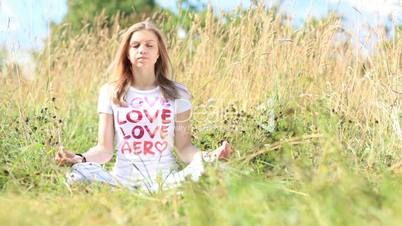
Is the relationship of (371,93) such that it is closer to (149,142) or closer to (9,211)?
(149,142)

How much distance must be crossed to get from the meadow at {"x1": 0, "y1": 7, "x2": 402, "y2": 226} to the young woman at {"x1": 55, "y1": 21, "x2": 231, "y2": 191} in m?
0.29

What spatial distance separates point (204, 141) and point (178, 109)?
0.53 meters

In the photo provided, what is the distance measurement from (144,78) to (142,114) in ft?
Answer: 0.64

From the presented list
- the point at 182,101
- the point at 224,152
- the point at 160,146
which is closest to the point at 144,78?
the point at 182,101

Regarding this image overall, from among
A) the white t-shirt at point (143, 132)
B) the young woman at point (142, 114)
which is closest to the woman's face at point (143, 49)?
the young woman at point (142, 114)

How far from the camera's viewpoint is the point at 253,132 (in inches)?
156

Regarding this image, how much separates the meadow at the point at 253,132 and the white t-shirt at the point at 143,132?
33cm

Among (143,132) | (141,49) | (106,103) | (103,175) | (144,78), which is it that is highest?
(141,49)

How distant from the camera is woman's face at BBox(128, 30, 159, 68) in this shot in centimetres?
348

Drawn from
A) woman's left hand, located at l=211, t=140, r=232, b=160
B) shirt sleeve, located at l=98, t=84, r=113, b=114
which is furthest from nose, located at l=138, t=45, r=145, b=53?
woman's left hand, located at l=211, t=140, r=232, b=160

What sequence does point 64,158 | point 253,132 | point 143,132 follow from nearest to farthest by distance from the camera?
point 64,158 < point 143,132 < point 253,132

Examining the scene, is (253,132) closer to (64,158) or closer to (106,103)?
(106,103)

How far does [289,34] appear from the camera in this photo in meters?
4.61

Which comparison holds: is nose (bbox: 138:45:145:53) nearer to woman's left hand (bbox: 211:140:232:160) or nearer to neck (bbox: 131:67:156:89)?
→ neck (bbox: 131:67:156:89)
